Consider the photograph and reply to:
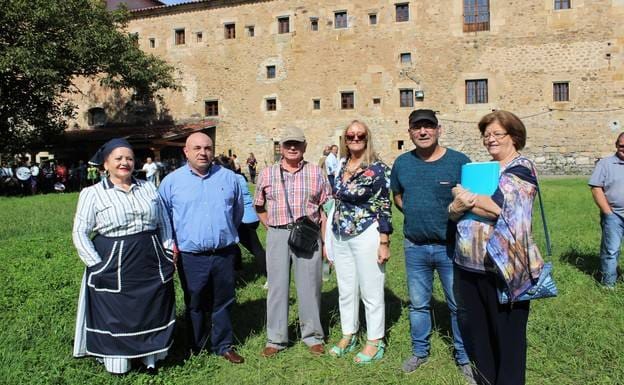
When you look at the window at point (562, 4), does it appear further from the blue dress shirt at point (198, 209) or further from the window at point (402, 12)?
the blue dress shirt at point (198, 209)

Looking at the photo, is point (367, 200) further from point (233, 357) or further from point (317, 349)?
point (233, 357)

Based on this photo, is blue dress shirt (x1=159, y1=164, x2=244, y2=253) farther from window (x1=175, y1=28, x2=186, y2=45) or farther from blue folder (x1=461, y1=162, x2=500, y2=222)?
window (x1=175, y1=28, x2=186, y2=45)

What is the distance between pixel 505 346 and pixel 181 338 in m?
2.68

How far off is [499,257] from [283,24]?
2321cm

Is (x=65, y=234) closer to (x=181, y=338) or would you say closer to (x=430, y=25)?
(x=181, y=338)

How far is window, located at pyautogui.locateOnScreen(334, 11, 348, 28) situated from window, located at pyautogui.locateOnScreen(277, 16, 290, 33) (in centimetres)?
256

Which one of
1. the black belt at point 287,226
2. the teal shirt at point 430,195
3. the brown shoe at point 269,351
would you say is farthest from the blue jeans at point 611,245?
the brown shoe at point 269,351

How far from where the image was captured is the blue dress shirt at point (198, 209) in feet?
11.4

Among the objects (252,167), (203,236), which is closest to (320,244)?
(203,236)

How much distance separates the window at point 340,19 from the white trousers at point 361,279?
20.9 m

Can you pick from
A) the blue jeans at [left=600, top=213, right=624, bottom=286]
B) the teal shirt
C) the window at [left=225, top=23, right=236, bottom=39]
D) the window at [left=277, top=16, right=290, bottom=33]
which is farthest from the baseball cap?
the window at [left=225, top=23, right=236, bottom=39]

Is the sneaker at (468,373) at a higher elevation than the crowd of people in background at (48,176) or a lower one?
lower

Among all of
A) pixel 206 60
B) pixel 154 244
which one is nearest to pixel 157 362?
pixel 154 244

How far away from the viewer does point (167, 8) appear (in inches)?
989
